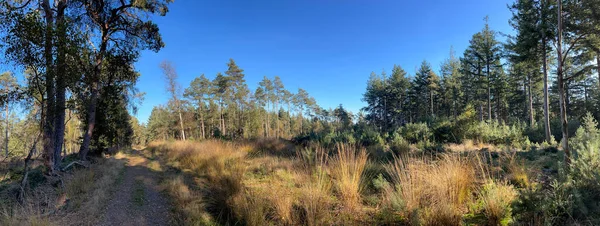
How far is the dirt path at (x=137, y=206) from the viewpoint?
3805 mm

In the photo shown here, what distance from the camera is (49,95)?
502 cm

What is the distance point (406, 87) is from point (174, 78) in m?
35.7

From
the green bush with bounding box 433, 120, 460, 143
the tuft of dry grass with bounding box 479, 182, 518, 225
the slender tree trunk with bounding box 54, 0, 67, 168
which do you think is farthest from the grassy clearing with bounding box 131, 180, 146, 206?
the green bush with bounding box 433, 120, 460, 143

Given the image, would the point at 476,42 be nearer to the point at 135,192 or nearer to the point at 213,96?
the point at 135,192

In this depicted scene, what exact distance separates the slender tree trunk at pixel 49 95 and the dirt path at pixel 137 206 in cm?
187

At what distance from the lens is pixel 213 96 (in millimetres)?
35594

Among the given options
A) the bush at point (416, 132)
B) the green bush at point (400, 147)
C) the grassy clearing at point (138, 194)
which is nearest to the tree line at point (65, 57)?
the grassy clearing at point (138, 194)

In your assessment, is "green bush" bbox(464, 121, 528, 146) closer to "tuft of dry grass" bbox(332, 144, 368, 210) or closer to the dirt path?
"tuft of dry grass" bbox(332, 144, 368, 210)

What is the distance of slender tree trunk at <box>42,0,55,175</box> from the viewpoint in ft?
15.4

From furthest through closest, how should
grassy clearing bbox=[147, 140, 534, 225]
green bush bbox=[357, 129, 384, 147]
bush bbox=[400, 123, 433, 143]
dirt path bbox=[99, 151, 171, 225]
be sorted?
bush bbox=[400, 123, 433, 143], green bush bbox=[357, 129, 384, 147], dirt path bbox=[99, 151, 171, 225], grassy clearing bbox=[147, 140, 534, 225]

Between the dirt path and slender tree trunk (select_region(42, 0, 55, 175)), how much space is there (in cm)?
187

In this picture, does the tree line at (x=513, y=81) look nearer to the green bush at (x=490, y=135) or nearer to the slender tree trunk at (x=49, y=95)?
the green bush at (x=490, y=135)

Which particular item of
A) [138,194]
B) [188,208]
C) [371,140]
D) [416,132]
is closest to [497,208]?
[188,208]

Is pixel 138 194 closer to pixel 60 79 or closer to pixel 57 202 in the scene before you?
pixel 57 202
